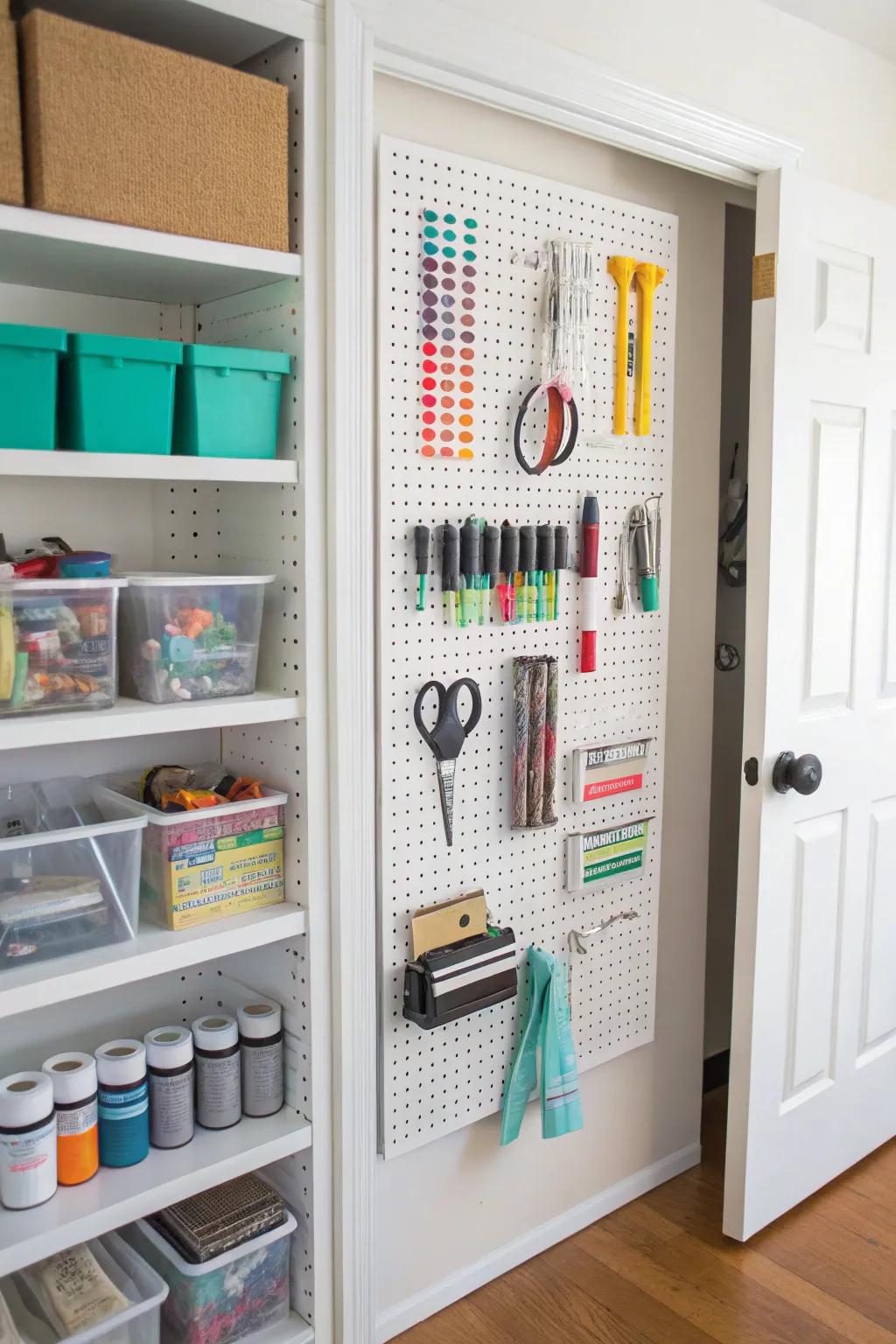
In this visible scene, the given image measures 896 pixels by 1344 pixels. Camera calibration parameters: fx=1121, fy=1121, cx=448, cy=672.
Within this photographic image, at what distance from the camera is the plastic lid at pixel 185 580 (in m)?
1.47

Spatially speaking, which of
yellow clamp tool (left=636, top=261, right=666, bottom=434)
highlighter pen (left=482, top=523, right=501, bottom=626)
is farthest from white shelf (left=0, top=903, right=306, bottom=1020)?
yellow clamp tool (left=636, top=261, right=666, bottom=434)

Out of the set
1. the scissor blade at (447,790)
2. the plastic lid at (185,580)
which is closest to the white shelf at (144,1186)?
the scissor blade at (447,790)

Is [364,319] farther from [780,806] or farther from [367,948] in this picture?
[780,806]

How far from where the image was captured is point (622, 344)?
2088 millimetres

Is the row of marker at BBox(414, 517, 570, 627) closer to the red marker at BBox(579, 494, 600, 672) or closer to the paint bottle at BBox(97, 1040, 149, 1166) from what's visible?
the red marker at BBox(579, 494, 600, 672)

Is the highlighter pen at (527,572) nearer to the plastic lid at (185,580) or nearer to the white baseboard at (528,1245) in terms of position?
the plastic lid at (185,580)

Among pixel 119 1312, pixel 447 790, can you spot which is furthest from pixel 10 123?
pixel 119 1312

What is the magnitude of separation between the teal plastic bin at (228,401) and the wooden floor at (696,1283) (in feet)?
5.05

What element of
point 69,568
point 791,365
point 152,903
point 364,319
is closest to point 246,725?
point 152,903

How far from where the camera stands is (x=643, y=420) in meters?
2.13

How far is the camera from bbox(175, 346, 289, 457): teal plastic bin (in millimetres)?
1507

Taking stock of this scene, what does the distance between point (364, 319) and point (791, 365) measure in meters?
0.92

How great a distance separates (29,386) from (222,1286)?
128cm

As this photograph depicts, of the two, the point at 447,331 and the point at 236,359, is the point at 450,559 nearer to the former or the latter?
the point at 447,331
